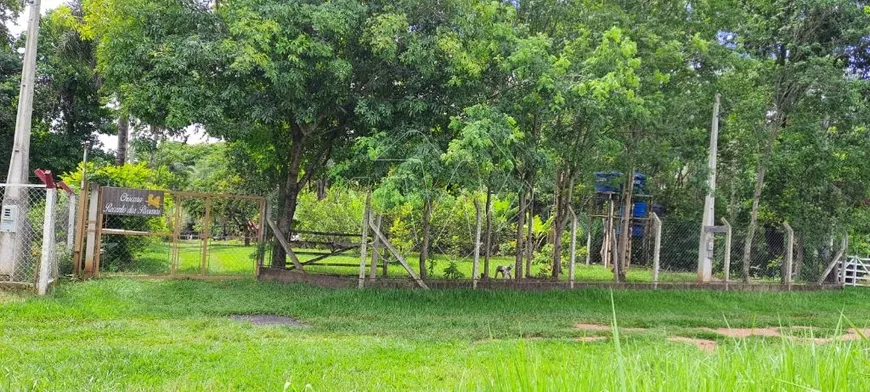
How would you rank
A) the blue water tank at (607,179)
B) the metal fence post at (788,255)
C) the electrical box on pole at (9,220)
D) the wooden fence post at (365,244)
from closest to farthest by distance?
the electrical box on pole at (9,220) < the wooden fence post at (365,244) < the blue water tank at (607,179) < the metal fence post at (788,255)

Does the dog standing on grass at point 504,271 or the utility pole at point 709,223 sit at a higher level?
the utility pole at point 709,223

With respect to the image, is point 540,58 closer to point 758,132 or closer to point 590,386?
point 758,132

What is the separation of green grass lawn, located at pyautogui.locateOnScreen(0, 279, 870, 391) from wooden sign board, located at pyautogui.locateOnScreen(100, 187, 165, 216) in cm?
127

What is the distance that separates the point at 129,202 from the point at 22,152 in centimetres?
183

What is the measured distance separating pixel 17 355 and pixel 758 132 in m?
14.4

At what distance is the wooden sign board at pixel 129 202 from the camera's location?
1126cm

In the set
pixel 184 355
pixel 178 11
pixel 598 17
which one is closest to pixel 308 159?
pixel 178 11

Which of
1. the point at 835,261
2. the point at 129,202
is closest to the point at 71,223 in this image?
the point at 129,202

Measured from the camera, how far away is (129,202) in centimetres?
1132

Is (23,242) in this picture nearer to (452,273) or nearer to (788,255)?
(452,273)

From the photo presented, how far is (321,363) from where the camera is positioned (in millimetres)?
5824

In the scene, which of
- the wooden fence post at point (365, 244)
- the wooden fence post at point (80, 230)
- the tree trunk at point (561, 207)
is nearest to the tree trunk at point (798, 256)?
the tree trunk at point (561, 207)

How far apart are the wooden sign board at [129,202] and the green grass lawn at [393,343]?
1.27 meters

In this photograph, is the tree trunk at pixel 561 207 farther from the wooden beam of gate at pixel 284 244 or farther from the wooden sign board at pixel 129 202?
the wooden sign board at pixel 129 202
